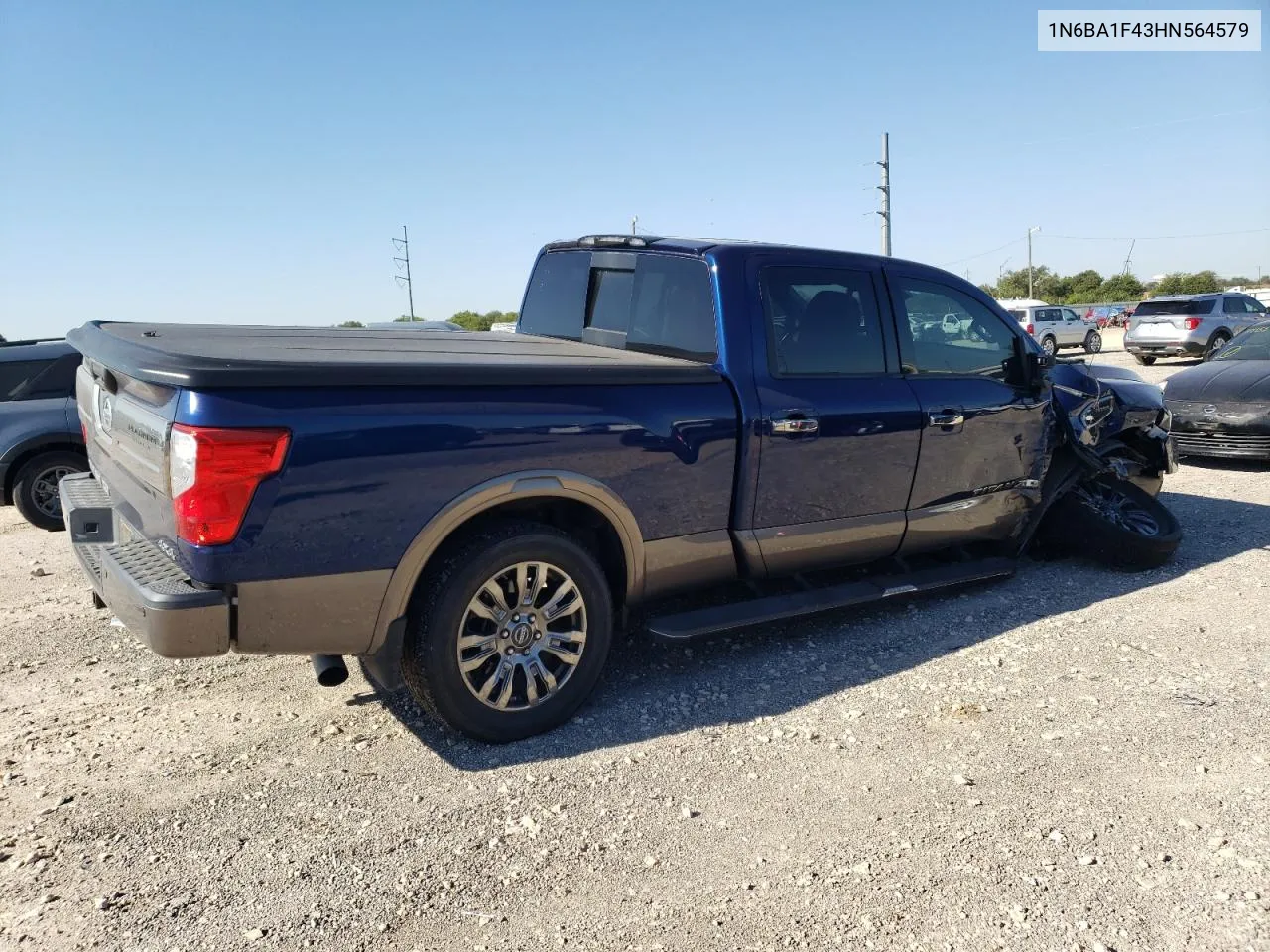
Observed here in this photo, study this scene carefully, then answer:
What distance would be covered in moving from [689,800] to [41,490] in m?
7.02

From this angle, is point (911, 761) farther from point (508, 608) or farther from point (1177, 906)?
point (508, 608)

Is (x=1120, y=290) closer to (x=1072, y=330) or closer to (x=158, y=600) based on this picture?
(x=1072, y=330)

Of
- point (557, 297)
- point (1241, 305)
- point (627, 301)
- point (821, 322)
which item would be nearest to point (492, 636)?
point (627, 301)

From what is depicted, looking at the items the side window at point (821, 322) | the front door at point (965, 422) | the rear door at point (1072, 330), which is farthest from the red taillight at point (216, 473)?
the rear door at point (1072, 330)

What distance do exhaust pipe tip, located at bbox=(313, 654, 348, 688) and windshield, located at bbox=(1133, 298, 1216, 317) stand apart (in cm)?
2295

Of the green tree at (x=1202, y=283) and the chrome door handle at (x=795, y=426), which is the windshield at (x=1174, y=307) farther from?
the green tree at (x=1202, y=283)

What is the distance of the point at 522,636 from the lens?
11.9 ft

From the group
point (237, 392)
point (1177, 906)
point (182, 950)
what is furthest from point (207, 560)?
point (1177, 906)

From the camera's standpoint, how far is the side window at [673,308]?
4301 mm

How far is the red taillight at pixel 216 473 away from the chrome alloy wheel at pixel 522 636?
0.90 meters

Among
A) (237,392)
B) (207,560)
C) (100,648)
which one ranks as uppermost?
(237,392)

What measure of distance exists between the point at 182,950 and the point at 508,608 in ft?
4.92

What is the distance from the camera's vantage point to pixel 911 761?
11.6 feet

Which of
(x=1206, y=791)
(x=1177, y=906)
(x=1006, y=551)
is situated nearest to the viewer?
(x=1177, y=906)
